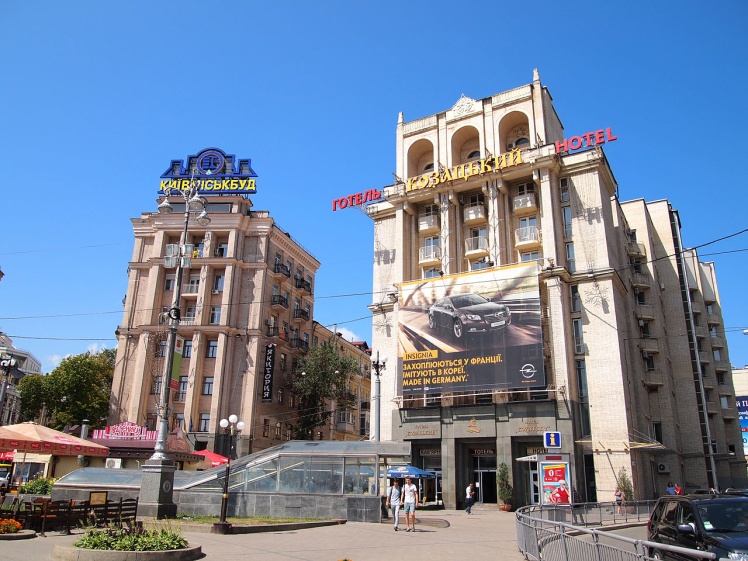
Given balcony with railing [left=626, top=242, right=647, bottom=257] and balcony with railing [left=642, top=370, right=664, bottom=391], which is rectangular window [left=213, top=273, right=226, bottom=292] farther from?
balcony with railing [left=642, top=370, right=664, bottom=391]

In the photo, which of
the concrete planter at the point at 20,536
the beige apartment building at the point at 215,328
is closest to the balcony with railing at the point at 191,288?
the beige apartment building at the point at 215,328

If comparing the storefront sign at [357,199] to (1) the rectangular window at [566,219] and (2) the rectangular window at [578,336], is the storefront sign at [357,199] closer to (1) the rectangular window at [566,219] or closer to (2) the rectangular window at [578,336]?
(1) the rectangular window at [566,219]

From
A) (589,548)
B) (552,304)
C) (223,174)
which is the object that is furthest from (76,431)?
(589,548)

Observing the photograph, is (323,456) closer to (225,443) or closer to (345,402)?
(225,443)

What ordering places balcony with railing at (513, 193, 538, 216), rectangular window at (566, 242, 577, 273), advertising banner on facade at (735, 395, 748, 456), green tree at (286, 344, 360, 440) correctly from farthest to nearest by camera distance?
advertising banner on facade at (735, 395, 748, 456) < green tree at (286, 344, 360, 440) < balcony with railing at (513, 193, 538, 216) < rectangular window at (566, 242, 577, 273)

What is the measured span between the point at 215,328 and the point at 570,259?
95.8 ft

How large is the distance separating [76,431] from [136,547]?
43069 millimetres

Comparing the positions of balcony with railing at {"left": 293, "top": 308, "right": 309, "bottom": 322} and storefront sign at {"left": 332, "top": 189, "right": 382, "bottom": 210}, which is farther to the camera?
balcony with railing at {"left": 293, "top": 308, "right": 309, "bottom": 322}

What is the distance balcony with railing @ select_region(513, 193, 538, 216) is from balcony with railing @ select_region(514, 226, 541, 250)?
1290 millimetres

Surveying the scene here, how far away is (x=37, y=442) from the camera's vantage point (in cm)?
2112

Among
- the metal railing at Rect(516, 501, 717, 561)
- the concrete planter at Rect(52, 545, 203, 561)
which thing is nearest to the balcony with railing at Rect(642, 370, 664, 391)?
the metal railing at Rect(516, 501, 717, 561)

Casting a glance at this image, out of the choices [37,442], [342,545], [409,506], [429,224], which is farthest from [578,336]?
[37,442]

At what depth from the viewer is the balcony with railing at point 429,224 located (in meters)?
45.2

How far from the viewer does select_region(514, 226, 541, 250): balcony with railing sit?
4094cm
